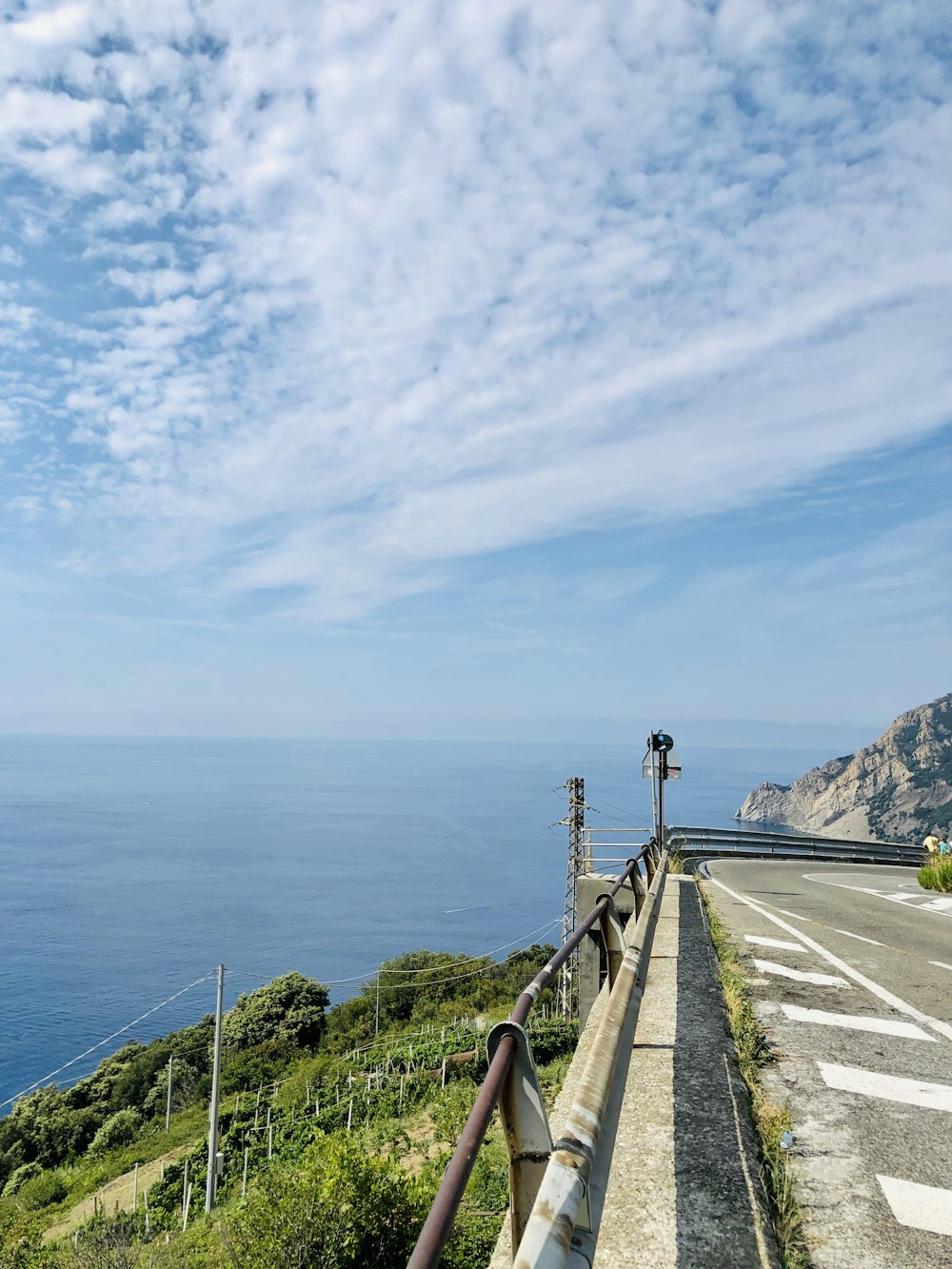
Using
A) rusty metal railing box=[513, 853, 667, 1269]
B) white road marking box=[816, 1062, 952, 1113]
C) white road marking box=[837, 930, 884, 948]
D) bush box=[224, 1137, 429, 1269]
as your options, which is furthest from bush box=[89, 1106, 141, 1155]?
rusty metal railing box=[513, 853, 667, 1269]

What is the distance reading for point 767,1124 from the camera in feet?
12.0

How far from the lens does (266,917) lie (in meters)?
162

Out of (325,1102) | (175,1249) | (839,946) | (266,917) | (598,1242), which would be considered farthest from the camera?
(266,917)

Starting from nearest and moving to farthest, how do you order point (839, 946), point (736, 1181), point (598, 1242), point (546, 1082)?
1. point (598, 1242)
2. point (736, 1181)
3. point (839, 946)
4. point (546, 1082)

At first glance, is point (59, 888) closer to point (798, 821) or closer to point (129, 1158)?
point (129, 1158)

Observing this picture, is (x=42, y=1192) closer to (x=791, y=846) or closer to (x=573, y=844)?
(x=573, y=844)

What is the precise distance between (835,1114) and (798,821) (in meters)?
209

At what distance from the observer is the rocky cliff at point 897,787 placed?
106 metres

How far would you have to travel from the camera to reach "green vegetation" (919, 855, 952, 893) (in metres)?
17.7

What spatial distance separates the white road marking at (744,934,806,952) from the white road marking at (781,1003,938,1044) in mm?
2894

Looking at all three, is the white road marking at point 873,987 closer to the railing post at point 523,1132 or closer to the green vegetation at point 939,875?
the railing post at point 523,1132

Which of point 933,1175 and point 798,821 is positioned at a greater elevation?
point 933,1175

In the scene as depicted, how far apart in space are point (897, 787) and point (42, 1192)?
13937 centimetres

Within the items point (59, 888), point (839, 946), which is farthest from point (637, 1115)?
point (59, 888)
